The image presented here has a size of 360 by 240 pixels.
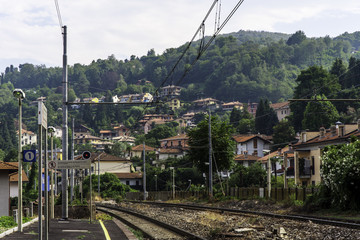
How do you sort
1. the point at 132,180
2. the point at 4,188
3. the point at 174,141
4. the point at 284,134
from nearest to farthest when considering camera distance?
1. the point at 4,188
2. the point at 284,134
3. the point at 132,180
4. the point at 174,141

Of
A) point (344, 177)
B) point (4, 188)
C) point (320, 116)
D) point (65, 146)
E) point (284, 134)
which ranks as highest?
point (320, 116)

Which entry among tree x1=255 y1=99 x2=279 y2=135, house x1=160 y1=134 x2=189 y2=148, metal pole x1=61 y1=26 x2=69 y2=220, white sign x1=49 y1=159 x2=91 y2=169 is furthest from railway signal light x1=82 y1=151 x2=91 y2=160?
house x1=160 y1=134 x2=189 y2=148

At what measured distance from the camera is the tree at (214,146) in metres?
66.1

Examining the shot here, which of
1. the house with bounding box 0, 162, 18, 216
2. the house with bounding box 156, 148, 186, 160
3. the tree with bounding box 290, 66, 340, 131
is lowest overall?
the house with bounding box 0, 162, 18, 216

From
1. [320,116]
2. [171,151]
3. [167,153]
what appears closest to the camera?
[320,116]

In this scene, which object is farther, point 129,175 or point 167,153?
point 167,153

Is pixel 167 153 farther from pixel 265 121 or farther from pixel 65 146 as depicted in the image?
pixel 65 146

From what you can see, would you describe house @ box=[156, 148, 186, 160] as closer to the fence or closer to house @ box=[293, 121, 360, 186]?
the fence

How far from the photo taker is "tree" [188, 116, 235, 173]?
66125 mm

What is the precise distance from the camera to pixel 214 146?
2598 inches

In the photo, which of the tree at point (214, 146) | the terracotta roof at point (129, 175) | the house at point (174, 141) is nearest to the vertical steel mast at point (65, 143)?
the tree at point (214, 146)

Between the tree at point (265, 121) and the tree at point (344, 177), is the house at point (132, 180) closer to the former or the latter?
the tree at point (265, 121)

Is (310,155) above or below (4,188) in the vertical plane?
above

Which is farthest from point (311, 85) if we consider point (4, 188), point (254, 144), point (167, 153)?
point (4, 188)
